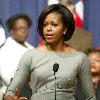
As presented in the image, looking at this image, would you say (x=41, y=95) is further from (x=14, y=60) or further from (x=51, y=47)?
(x=14, y=60)

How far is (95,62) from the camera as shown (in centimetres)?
247

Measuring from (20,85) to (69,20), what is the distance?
1.02 ft

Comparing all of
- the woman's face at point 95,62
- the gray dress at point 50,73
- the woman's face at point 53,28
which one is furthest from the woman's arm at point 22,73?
the woman's face at point 95,62

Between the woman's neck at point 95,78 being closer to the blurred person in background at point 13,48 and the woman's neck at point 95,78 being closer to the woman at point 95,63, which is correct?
the woman at point 95,63

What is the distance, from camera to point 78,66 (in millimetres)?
1556

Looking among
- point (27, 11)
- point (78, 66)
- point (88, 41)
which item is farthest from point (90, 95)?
point (27, 11)

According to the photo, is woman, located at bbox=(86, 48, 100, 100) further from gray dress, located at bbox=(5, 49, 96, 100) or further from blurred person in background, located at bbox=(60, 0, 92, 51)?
gray dress, located at bbox=(5, 49, 96, 100)

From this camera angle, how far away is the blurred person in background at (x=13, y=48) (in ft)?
9.44

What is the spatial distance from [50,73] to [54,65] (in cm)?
4

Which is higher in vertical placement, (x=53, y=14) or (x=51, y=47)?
(x=53, y=14)

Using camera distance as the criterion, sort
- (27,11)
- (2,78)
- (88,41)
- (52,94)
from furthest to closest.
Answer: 1. (27,11)
2. (88,41)
3. (2,78)
4. (52,94)

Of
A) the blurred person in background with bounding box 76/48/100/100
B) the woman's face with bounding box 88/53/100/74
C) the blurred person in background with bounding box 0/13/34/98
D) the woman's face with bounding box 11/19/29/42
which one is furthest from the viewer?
the woman's face with bounding box 11/19/29/42

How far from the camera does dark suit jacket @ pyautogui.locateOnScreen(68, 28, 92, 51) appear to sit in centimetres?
294

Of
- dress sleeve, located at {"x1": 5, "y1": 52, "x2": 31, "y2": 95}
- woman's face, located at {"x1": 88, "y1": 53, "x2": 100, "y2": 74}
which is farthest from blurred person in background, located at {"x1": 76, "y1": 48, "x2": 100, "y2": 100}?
dress sleeve, located at {"x1": 5, "y1": 52, "x2": 31, "y2": 95}
